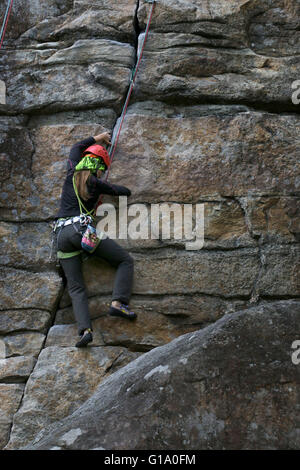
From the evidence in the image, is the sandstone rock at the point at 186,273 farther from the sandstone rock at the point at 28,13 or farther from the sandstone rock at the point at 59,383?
the sandstone rock at the point at 28,13

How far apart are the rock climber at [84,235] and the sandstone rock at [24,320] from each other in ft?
1.16

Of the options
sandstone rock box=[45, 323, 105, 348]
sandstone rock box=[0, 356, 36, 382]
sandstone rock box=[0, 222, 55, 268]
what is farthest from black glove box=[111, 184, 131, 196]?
sandstone rock box=[0, 356, 36, 382]

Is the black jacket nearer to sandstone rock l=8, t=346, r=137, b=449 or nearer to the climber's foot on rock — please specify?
the climber's foot on rock

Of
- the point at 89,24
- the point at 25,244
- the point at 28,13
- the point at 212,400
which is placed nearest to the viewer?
the point at 212,400

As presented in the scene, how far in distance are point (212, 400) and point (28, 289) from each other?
2478mm

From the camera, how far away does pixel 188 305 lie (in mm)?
4484

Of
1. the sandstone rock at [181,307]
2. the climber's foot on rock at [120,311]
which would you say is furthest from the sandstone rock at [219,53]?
the climber's foot on rock at [120,311]

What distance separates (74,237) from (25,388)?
136 cm

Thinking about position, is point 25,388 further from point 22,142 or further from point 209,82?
point 209,82

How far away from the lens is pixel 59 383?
4.14 metres

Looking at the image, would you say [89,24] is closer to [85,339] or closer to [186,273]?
[186,273]

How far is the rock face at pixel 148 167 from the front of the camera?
174 inches

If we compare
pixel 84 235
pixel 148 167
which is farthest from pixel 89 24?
pixel 84 235

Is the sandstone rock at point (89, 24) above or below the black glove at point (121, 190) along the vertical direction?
above
